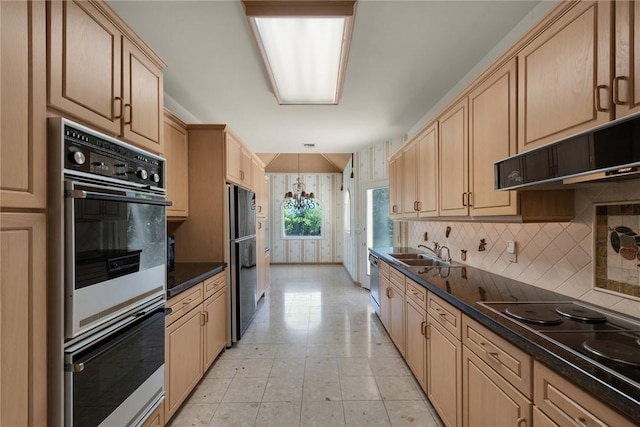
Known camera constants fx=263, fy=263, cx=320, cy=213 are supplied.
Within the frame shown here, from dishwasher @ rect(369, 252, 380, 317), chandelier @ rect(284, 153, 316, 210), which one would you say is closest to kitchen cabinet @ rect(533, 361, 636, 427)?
dishwasher @ rect(369, 252, 380, 317)

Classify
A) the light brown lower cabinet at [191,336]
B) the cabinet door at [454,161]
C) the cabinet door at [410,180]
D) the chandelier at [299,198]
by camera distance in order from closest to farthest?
the light brown lower cabinet at [191,336] < the cabinet door at [454,161] < the cabinet door at [410,180] < the chandelier at [299,198]

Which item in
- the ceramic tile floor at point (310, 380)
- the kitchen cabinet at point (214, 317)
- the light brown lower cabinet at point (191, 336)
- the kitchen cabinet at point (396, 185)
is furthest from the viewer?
the kitchen cabinet at point (396, 185)

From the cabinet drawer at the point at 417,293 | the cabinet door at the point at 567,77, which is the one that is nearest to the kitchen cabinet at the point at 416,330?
the cabinet drawer at the point at 417,293

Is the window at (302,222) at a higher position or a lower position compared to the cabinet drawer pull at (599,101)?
lower

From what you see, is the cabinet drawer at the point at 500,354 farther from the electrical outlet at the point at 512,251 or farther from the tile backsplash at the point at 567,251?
the electrical outlet at the point at 512,251

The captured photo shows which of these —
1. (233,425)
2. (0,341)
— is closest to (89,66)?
(0,341)

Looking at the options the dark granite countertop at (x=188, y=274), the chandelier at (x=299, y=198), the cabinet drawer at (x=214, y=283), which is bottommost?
the cabinet drawer at (x=214, y=283)

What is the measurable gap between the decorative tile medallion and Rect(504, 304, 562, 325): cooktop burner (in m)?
0.32

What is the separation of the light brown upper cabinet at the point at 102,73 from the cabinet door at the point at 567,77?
6.76 ft

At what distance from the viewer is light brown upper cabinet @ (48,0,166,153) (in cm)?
100

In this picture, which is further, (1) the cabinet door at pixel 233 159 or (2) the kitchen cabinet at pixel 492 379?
(1) the cabinet door at pixel 233 159

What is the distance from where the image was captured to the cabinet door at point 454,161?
196 cm

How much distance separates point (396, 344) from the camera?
2.66 metres

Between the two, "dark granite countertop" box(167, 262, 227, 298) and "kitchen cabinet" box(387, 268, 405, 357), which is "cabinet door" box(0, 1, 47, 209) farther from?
"kitchen cabinet" box(387, 268, 405, 357)
